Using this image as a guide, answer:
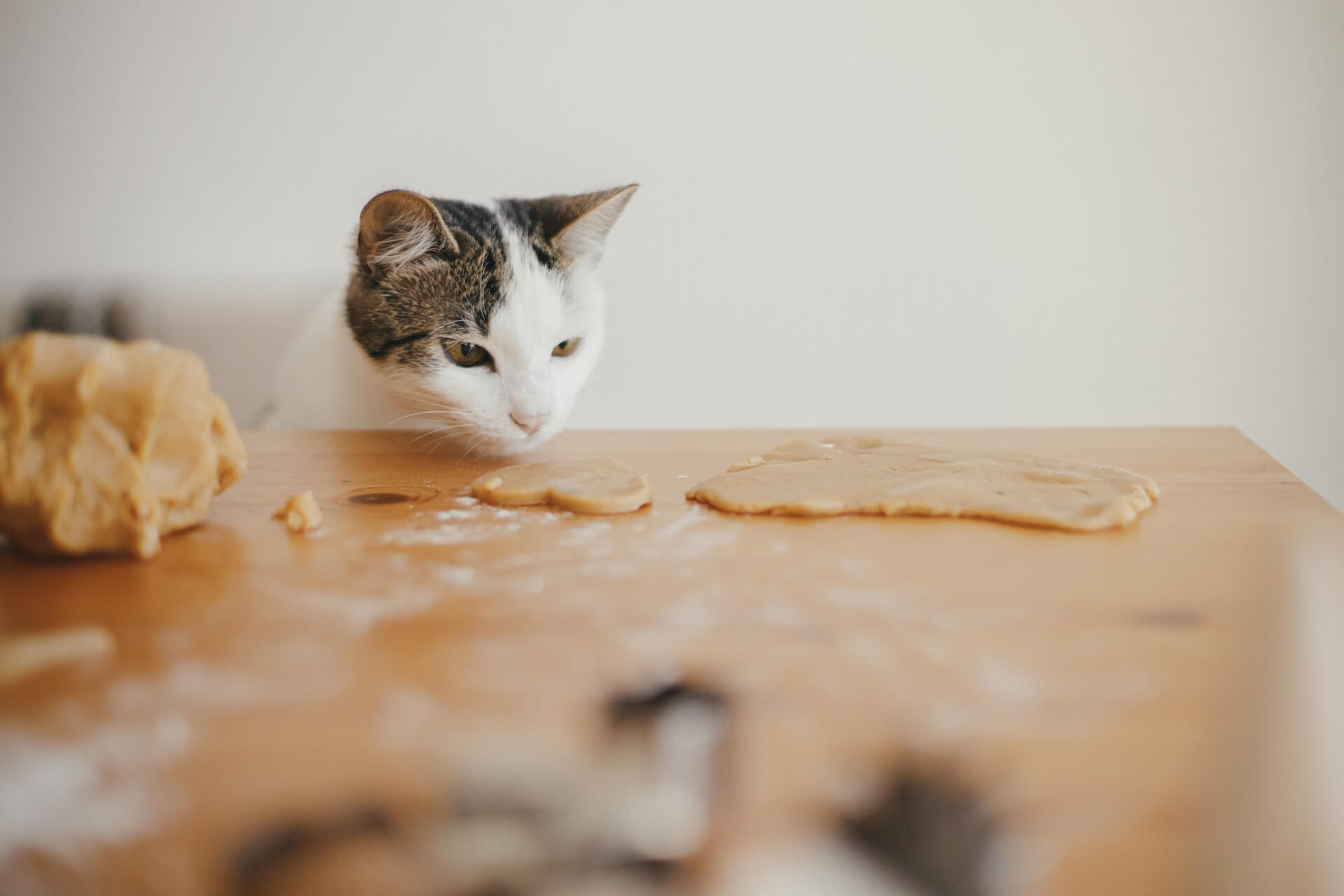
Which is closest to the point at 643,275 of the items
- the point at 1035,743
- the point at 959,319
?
the point at 959,319

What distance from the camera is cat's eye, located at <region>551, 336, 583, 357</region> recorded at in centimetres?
115

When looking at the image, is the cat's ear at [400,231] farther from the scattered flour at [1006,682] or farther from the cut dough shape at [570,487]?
the scattered flour at [1006,682]

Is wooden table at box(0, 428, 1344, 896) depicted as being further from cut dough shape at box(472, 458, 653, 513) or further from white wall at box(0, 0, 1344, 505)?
white wall at box(0, 0, 1344, 505)

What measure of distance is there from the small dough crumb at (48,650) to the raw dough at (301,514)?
0.72 ft

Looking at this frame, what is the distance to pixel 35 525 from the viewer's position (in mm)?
636

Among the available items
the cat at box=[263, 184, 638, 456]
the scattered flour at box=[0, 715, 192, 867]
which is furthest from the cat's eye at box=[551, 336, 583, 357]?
the scattered flour at box=[0, 715, 192, 867]

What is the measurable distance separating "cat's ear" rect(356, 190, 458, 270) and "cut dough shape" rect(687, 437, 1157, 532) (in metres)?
0.48

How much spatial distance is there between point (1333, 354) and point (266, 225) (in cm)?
232

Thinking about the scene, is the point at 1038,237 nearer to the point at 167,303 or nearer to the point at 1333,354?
the point at 1333,354

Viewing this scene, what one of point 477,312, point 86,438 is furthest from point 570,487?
point 86,438

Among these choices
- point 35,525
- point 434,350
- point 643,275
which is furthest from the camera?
point 643,275

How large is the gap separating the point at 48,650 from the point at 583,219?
807 mm

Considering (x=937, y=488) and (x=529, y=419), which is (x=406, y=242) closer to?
(x=529, y=419)

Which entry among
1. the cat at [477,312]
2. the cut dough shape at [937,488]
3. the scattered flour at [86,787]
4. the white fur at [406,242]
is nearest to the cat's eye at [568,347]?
the cat at [477,312]
